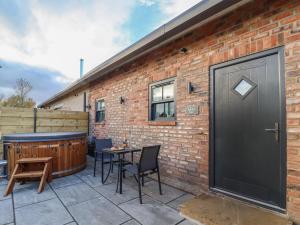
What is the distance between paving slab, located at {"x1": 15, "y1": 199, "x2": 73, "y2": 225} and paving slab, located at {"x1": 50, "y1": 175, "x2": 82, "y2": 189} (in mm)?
846

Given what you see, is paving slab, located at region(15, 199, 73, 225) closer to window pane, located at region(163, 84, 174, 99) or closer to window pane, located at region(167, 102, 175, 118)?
window pane, located at region(167, 102, 175, 118)

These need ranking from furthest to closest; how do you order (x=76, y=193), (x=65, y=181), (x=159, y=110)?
(x=159, y=110) < (x=65, y=181) < (x=76, y=193)

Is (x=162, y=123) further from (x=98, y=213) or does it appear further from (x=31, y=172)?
(x=31, y=172)

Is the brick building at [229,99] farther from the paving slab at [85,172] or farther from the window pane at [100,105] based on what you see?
the window pane at [100,105]

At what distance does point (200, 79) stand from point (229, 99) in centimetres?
66

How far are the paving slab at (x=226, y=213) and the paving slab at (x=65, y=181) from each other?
2529 mm

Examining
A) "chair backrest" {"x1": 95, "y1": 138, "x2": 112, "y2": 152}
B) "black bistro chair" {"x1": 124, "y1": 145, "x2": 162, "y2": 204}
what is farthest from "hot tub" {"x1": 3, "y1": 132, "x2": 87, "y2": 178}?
"black bistro chair" {"x1": 124, "y1": 145, "x2": 162, "y2": 204}

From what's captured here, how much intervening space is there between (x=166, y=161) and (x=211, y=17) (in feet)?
9.37

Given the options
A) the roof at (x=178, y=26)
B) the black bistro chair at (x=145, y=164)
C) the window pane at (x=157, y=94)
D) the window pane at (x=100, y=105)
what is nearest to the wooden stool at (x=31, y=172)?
the black bistro chair at (x=145, y=164)

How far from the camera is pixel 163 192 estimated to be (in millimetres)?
3197

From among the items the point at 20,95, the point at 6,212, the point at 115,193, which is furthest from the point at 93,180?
the point at 20,95

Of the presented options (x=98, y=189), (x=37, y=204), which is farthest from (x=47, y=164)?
(x=98, y=189)

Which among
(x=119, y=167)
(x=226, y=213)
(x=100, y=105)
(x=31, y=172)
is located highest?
(x=100, y=105)

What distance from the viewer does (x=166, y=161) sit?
12.2 feet
